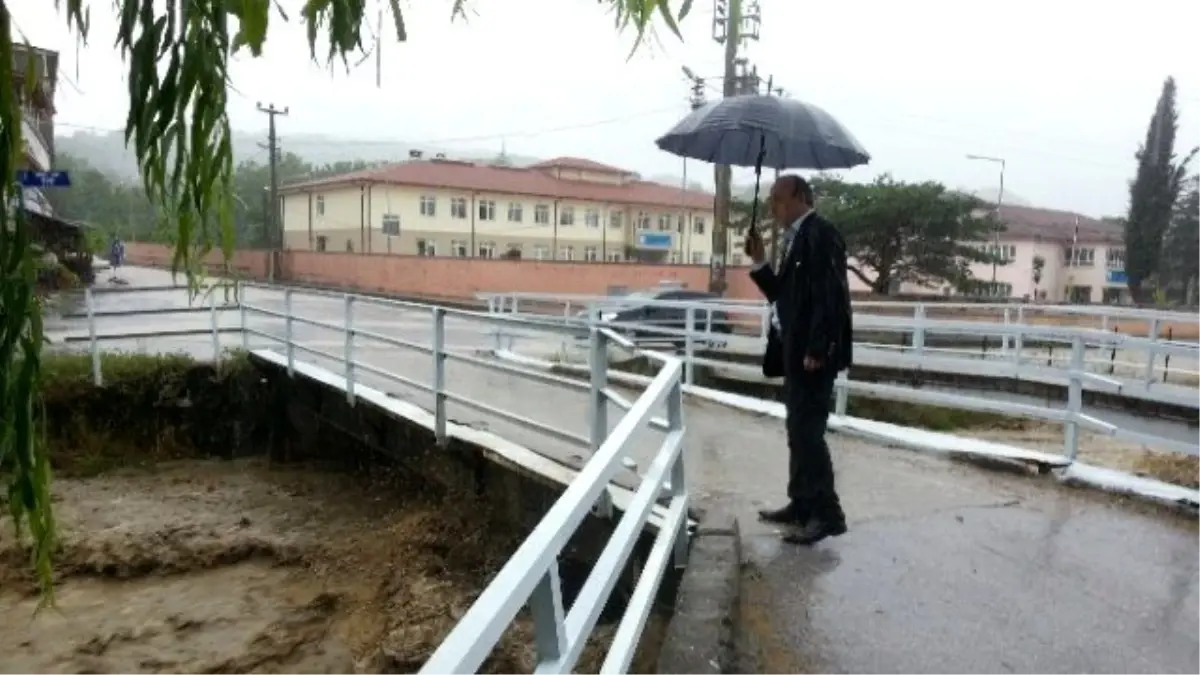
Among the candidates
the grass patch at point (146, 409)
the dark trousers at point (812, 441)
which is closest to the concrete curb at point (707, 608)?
the dark trousers at point (812, 441)

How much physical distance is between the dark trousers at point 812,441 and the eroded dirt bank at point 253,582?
1.51 m

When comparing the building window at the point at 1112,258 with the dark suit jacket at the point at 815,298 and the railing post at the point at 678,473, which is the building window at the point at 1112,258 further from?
the railing post at the point at 678,473

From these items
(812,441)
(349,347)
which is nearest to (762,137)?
(812,441)

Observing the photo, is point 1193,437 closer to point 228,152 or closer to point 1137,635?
point 1137,635

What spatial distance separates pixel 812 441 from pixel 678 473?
669 millimetres

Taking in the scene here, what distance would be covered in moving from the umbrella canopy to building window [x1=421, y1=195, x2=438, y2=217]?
4043 centimetres

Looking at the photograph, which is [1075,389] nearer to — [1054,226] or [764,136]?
[764,136]

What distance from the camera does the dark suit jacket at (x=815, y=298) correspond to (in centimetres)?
374

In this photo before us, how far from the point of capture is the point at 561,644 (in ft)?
5.10

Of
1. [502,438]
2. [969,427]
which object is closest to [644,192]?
[969,427]

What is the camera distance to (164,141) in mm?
1650

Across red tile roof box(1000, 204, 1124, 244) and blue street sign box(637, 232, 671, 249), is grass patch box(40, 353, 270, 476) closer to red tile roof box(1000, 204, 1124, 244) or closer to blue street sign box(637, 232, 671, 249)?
blue street sign box(637, 232, 671, 249)

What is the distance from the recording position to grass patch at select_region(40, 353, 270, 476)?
8.81 m

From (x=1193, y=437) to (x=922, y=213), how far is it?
2103 centimetres
